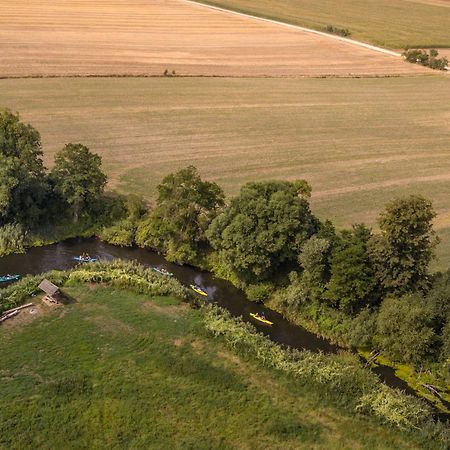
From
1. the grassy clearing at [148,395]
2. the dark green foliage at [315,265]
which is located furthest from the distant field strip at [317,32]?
the grassy clearing at [148,395]

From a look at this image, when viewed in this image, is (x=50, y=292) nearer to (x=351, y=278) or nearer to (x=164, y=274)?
(x=164, y=274)

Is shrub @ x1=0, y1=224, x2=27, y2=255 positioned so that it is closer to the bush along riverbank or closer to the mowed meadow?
the bush along riverbank

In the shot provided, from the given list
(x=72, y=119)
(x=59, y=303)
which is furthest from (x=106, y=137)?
(x=59, y=303)

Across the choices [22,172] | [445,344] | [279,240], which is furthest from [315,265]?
[22,172]

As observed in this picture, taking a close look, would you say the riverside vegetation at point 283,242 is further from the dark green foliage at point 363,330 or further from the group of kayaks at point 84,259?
the group of kayaks at point 84,259

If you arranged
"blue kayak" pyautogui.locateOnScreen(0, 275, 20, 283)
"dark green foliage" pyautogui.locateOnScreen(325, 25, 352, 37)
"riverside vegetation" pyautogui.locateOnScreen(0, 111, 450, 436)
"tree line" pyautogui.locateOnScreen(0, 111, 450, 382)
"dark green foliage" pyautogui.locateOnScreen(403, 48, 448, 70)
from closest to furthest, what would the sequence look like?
"riverside vegetation" pyautogui.locateOnScreen(0, 111, 450, 436) → "tree line" pyautogui.locateOnScreen(0, 111, 450, 382) → "blue kayak" pyautogui.locateOnScreen(0, 275, 20, 283) → "dark green foliage" pyautogui.locateOnScreen(403, 48, 448, 70) → "dark green foliage" pyautogui.locateOnScreen(325, 25, 352, 37)

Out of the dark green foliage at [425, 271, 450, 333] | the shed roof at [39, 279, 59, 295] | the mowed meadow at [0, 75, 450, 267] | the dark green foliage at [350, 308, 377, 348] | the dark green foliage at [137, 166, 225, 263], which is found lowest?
the dark green foliage at [350, 308, 377, 348]

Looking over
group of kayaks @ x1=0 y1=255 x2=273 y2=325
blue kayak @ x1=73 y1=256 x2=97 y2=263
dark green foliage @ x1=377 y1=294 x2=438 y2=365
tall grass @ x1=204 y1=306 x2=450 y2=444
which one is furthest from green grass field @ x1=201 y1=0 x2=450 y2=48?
tall grass @ x1=204 y1=306 x2=450 y2=444
